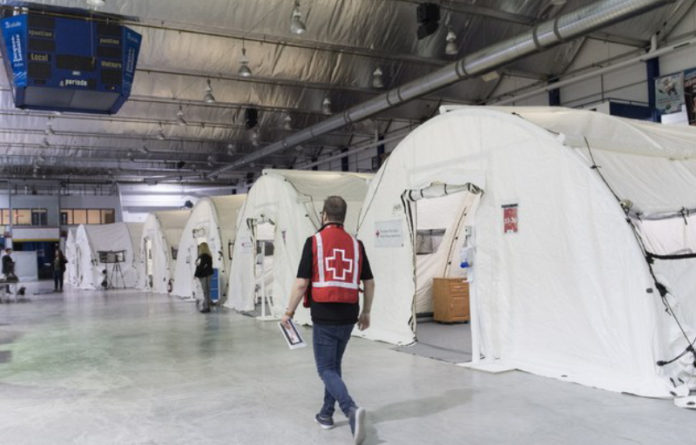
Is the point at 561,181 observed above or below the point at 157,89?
below

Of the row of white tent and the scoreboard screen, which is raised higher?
the scoreboard screen

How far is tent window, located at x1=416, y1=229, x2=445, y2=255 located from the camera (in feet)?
34.8

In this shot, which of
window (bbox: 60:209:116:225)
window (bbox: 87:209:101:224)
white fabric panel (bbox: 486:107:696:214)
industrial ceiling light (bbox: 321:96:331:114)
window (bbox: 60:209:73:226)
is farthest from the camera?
window (bbox: 87:209:101:224)

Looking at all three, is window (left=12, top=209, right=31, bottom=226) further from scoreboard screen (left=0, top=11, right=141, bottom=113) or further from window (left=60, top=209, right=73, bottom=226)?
scoreboard screen (left=0, top=11, right=141, bottom=113)

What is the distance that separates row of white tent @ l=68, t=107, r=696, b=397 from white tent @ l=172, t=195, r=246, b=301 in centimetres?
663

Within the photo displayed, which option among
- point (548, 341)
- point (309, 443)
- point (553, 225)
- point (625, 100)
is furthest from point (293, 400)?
point (625, 100)

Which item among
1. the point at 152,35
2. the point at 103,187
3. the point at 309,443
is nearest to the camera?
the point at 309,443

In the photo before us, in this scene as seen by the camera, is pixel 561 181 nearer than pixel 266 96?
Yes

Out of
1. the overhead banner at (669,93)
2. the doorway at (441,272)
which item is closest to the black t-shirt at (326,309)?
the doorway at (441,272)

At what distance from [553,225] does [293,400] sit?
10.1ft

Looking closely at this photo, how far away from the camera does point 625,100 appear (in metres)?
11.7

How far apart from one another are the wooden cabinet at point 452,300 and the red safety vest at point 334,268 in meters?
5.66

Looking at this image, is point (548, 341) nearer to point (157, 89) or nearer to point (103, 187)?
point (157, 89)

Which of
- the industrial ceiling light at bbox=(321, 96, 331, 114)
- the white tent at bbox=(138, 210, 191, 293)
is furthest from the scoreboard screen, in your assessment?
the white tent at bbox=(138, 210, 191, 293)
